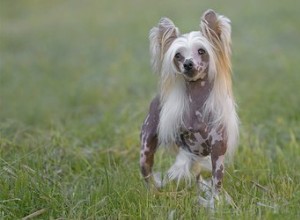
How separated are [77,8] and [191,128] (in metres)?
12.7

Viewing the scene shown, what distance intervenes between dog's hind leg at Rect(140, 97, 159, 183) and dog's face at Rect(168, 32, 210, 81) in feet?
1.12

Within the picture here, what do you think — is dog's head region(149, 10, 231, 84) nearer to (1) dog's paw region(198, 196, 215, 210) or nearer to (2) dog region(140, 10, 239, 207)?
(2) dog region(140, 10, 239, 207)

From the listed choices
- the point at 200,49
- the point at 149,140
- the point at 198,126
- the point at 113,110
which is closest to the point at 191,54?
the point at 200,49

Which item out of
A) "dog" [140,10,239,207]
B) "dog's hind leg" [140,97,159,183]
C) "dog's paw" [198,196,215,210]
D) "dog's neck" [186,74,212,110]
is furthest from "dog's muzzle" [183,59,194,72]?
"dog's paw" [198,196,215,210]

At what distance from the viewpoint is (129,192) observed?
3.52 metres

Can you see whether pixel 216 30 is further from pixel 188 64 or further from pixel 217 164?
pixel 217 164

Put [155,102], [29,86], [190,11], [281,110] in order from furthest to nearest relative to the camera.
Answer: [190,11]
[29,86]
[281,110]
[155,102]

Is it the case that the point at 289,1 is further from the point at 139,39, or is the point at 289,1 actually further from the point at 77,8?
the point at 77,8

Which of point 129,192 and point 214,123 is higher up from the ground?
point 214,123

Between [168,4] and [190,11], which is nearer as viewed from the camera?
[190,11]

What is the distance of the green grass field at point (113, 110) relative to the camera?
138 inches

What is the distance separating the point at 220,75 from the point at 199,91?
14 centimetres

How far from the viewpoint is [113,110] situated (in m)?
6.92

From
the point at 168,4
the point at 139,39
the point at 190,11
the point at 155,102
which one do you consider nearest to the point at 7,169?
the point at 155,102
